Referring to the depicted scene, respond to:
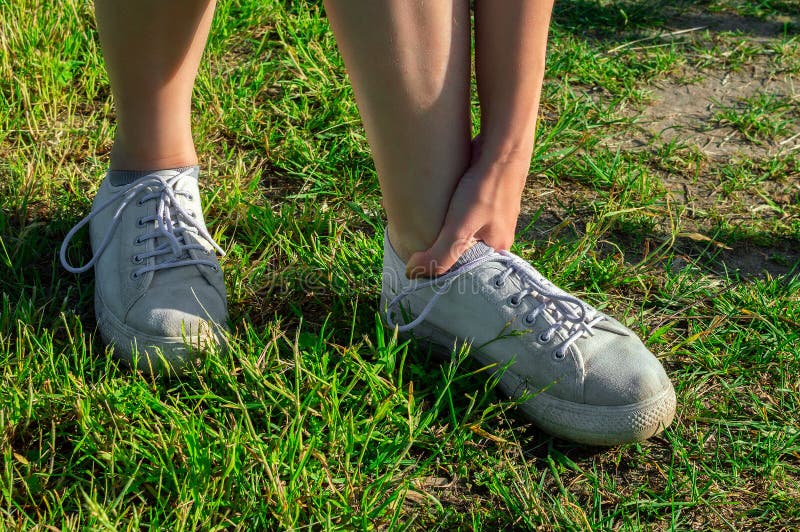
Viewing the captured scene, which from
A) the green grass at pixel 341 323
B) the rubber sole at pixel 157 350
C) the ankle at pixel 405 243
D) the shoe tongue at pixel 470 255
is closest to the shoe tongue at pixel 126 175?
the green grass at pixel 341 323

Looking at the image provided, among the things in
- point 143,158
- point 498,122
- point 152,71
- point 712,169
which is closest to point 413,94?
point 498,122

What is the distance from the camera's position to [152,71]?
1.56m

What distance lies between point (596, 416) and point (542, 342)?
6.3 inches

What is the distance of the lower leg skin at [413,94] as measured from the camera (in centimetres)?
129

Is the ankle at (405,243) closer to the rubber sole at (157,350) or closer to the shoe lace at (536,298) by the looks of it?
the shoe lace at (536,298)

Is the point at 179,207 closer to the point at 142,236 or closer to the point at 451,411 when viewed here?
the point at 142,236

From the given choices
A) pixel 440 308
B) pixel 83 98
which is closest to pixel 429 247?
pixel 440 308

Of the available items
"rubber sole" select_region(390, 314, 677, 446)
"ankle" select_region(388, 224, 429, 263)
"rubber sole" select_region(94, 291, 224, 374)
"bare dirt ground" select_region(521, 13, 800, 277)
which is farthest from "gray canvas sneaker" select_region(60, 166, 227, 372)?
"bare dirt ground" select_region(521, 13, 800, 277)

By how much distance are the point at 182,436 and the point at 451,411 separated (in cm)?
46

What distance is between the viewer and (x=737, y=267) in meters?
1.92

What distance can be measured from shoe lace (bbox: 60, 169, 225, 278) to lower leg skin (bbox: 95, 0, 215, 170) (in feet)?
0.16

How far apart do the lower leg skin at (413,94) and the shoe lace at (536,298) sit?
3.3 inches

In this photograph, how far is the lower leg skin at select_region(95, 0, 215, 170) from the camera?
1.48 metres

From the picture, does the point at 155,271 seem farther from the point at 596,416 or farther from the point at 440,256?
the point at 596,416
